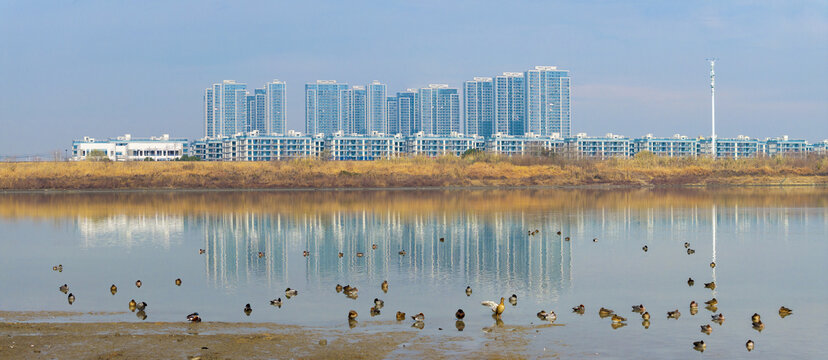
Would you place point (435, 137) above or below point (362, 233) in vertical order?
above

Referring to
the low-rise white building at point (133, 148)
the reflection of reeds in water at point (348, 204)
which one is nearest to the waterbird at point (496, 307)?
the reflection of reeds in water at point (348, 204)

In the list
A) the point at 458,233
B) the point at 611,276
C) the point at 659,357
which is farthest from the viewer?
the point at 458,233

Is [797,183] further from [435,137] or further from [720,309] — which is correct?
[435,137]

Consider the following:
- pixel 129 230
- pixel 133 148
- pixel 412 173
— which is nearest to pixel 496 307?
pixel 129 230

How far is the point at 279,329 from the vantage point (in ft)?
54.4

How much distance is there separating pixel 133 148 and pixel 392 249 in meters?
153

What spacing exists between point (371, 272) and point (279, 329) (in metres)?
8.40

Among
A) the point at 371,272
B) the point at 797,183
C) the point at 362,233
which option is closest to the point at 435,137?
the point at 797,183

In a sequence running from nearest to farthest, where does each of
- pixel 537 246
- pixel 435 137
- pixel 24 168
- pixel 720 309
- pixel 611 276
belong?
pixel 720 309
pixel 611 276
pixel 537 246
pixel 24 168
pixel 435 137

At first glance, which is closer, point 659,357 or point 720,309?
point 659,357

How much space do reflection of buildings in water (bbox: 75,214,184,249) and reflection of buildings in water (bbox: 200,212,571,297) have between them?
1802mm

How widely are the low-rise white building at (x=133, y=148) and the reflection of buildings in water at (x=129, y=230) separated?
12635 cm

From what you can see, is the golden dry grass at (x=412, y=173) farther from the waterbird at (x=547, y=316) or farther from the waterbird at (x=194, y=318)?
the waterbird at (x=547, y=316)

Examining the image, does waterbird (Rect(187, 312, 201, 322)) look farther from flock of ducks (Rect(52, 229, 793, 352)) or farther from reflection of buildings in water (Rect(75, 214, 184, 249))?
reflection of buildings in water (Rect(75, 214, 184, 249))
